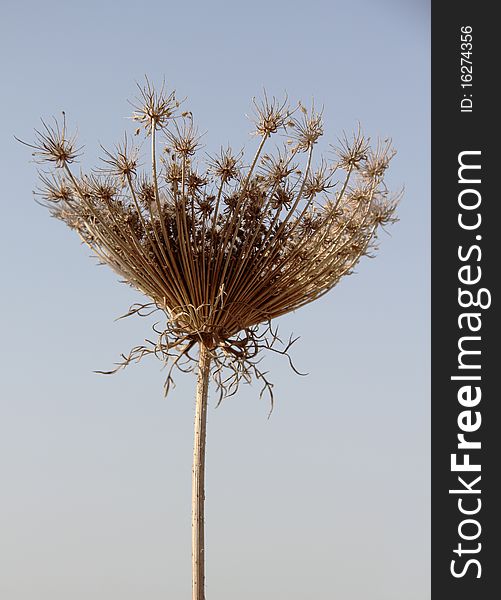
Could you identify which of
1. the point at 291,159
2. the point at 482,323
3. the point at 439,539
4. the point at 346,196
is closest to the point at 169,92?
the point at 291,159

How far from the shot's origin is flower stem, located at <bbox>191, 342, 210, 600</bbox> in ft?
7.25

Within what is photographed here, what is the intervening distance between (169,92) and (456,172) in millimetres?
641

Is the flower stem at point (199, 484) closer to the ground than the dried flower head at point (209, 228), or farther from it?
closer to the ground

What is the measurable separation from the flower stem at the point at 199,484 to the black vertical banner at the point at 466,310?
0.49 metres

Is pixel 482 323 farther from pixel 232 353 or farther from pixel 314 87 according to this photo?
pixel 314 87

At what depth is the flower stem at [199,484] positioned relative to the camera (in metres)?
2.21

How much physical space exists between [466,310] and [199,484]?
0.67 m

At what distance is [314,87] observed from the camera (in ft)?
8.63

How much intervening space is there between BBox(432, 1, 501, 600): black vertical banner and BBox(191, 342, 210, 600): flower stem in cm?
49

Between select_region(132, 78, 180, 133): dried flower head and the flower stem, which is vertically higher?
select_region(132, 78, 180, 133): dried flower head

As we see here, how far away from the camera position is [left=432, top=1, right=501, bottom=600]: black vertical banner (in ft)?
7.47

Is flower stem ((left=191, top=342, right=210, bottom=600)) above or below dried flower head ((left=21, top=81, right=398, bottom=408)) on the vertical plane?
below

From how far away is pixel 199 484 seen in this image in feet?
7.32

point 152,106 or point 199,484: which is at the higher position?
point 152,106
